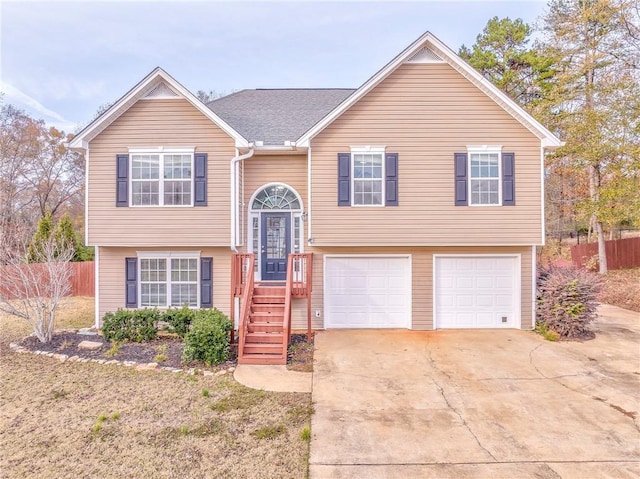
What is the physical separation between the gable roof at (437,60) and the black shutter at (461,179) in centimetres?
167

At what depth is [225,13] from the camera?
37.9 ft

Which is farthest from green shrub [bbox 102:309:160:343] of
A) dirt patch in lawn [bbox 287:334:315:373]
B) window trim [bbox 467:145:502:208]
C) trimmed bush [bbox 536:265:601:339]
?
trimmed bush [bbox 536:265:601:339]

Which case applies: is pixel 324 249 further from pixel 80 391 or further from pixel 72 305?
pixel 72 305

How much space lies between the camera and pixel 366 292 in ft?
30.7

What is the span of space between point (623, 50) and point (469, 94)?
11.4 m

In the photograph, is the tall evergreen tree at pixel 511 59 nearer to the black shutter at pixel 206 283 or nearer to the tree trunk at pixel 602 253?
the tree trunk at pixel 602 253

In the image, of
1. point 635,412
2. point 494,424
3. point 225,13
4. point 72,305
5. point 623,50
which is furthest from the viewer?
point 623,50

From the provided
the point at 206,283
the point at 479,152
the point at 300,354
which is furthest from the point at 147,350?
the point at 479,152

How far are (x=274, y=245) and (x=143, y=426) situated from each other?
5.85 m

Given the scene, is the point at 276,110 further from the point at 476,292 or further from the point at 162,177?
the point at 476,292

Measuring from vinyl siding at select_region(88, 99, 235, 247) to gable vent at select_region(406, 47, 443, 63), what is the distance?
5.27 metres

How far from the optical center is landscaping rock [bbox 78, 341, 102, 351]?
775cm

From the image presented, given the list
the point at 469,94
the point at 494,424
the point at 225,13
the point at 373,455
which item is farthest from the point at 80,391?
the point at 225,13

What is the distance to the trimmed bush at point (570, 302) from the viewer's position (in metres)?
8.35
